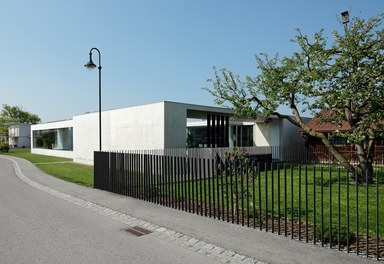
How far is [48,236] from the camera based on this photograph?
6062mm

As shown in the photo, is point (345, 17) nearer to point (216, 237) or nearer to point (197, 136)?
point (216, 237)

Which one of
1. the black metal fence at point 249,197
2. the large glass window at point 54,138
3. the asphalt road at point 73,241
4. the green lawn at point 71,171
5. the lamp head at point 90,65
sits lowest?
the green lawn at point 71,171

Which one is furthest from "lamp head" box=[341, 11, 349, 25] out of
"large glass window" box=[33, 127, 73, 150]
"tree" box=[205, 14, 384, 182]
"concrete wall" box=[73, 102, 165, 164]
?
"large glass window" box=[33, 127, 73, 150]

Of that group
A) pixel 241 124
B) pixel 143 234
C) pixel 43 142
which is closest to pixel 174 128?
pixel 143 234

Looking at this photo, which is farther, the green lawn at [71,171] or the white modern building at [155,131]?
the white modern building at [155,131]

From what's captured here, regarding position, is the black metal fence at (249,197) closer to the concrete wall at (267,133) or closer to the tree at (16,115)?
the concrete wall at (267,133)

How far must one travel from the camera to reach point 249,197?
30.9 feet

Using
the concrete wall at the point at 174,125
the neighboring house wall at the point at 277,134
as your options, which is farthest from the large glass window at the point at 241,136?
the concrete wall at the point at 174,125

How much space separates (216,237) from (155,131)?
1264 centimetres

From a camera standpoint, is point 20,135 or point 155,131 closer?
point 155,131

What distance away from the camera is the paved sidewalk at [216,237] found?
4805 mm

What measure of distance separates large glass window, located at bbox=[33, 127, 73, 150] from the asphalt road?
25.4 meters

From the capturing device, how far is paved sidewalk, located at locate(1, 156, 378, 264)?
4.80 metres

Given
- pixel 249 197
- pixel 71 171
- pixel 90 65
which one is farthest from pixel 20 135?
pixel 249 197
